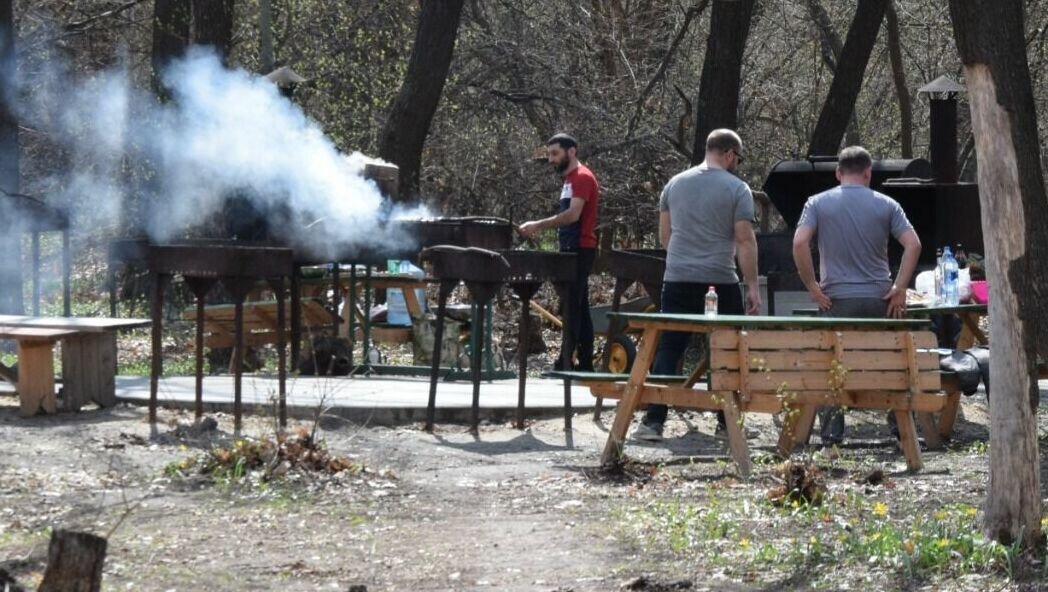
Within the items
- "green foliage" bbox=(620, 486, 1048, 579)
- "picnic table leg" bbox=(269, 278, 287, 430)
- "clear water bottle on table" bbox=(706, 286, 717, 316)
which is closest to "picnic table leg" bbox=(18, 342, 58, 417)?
"picnic table leg" bbox=(269, 278, 287, 430)

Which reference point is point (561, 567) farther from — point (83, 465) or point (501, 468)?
point (83, 465)

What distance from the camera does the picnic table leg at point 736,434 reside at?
26.3 ft

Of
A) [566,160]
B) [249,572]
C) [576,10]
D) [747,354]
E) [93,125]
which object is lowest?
[249,572]

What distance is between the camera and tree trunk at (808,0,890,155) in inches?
703

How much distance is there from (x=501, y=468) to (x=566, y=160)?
3.24 metres

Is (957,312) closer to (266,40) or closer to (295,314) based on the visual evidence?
(295,314)

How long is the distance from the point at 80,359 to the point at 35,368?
0.94 feet

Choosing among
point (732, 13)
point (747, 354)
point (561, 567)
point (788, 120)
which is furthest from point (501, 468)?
point (788, 120)

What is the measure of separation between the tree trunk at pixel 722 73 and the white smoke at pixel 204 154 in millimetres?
2939

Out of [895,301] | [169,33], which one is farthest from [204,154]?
[895,301]

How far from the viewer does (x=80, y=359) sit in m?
10.3

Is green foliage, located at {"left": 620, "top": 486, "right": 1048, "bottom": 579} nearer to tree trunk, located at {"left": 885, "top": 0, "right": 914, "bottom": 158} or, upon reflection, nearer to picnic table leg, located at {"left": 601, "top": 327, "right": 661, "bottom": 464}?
picnic table leg, located at {"left": 601, "top": 327, "right": 661, "bottom": 464}

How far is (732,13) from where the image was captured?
638 inches

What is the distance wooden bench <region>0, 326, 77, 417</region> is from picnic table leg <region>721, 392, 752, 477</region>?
415 centimetres
